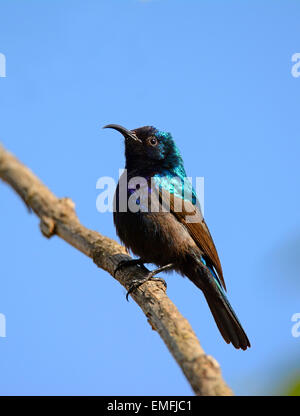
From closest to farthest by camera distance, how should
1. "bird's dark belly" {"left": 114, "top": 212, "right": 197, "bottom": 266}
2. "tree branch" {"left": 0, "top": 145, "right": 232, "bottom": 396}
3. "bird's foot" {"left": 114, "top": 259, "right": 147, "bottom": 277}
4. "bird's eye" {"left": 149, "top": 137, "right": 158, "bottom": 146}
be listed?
"tree branch" {"left": 0, "top": 145, "right": 232, "bottom": 396}
"bird's foot" {"left": 114, "top": 259, "right": 147, "bottom": 277}
"bird's dark belly" {"left": 114, "top": 212, "right": 197, "bottom": 266}
"bird's eye" {"left": 149, "top": 137, "right": 158, "bottom": 146}

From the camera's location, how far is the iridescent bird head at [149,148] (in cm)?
638

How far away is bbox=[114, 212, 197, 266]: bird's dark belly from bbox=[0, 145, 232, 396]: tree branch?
0.59 m

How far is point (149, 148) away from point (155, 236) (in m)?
1.26

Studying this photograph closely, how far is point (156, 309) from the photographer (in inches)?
157

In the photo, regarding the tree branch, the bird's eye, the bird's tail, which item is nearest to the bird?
the bird's tail

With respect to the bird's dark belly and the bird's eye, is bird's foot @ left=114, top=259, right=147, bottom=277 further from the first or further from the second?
the bird's eye

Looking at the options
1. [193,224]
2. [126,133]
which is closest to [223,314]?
[193,224]

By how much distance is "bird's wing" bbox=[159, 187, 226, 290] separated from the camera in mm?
5863

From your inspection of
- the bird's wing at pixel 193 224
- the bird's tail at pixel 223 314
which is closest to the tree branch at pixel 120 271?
the bird's wing at pixel 193 224

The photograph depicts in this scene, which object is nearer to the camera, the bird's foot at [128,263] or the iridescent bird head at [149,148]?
the bird's foot at [128,263]

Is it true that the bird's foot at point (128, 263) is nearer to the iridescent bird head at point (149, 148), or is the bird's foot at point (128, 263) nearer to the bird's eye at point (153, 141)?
the iridescent bird head at point (149, 148)

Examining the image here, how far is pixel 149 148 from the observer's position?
645 centimetres
